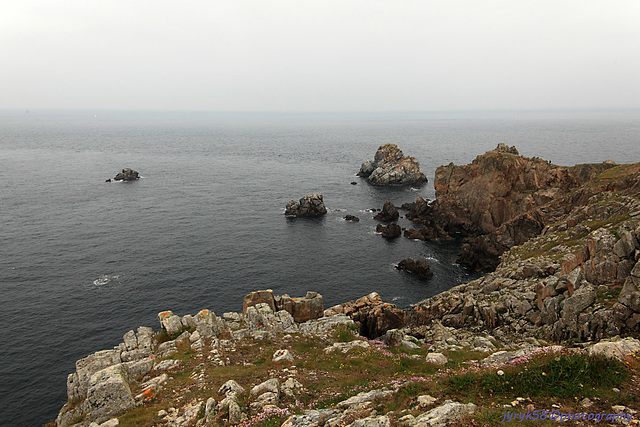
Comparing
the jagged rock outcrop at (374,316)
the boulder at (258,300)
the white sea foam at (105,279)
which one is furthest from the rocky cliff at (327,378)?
the white sea foam at (105,279)

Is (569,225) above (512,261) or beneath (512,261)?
above

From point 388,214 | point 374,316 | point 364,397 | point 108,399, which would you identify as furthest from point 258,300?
point 388,214

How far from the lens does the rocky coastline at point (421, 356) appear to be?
15.7 meters

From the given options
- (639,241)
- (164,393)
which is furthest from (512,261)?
(164,393)

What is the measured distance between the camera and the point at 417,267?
71.5m

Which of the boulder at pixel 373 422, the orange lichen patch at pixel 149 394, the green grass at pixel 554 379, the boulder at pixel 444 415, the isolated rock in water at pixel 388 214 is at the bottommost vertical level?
the isolated rock in water at pixel 388 214

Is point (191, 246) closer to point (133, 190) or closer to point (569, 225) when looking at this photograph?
point (133, 190)

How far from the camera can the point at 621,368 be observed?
15.6 m

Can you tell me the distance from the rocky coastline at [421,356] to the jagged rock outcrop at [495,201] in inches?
840

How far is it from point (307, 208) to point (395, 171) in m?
52.9

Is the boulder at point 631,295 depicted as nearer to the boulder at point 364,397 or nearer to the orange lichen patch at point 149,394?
the boulder at point 364,397

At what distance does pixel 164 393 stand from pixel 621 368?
79.8ft

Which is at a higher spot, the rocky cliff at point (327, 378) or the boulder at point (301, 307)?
the rocky cliff at point (327, 378)

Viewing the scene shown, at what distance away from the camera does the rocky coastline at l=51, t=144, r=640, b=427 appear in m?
15.7
